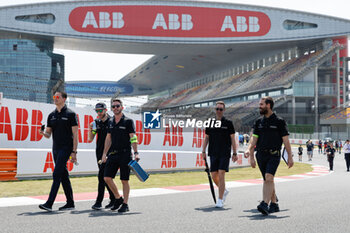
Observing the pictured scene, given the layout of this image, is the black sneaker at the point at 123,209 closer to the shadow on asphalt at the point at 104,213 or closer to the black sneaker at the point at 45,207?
the shadow on asphalt at the point at 104,213

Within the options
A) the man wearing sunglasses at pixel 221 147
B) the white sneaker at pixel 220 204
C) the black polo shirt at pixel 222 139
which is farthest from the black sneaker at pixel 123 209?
the black polo shirt at pixel 222 139

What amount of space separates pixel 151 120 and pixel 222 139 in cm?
865

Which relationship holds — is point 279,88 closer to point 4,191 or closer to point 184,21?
point 184,21

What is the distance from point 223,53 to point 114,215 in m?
58.7

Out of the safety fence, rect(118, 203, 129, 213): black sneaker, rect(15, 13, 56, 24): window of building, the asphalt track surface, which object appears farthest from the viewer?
rect(15, 13, 56, 24): window of building

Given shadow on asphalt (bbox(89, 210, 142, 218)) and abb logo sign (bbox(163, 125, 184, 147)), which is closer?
shadow on asphalt (bbox(89, 210, 142, 218))

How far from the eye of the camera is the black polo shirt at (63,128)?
6535mm

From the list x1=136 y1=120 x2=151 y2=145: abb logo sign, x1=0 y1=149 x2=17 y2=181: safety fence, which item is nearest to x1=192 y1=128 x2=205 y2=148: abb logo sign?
x1=136 y1=120 x2=151 y2=145: abb logo sign

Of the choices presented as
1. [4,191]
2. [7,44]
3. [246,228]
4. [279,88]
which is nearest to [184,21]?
[279,88]

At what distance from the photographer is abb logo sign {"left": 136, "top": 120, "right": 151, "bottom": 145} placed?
1518 cm

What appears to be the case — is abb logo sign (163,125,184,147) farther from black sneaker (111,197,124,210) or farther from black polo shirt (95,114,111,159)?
black sneaker (111,197,124,210)

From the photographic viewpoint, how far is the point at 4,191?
9016 millimetres

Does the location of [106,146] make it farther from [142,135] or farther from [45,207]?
[142,135]

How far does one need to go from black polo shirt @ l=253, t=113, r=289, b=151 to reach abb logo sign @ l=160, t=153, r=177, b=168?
8.91 m
